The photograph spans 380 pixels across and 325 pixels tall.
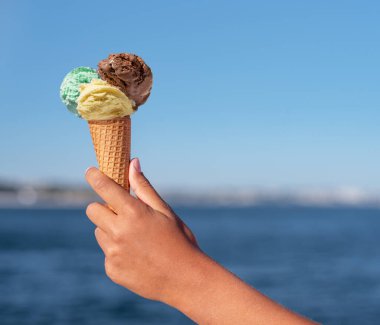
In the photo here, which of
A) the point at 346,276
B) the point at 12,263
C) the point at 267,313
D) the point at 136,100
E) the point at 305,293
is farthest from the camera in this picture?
the point at 12,263

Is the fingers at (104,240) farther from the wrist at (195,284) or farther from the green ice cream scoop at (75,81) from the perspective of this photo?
the green ice cream scoop at (75,81)

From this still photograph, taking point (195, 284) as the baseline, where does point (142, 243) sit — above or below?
above

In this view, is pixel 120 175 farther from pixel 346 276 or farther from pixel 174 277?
pixel 346 276

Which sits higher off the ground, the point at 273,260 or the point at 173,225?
the point at 273,260

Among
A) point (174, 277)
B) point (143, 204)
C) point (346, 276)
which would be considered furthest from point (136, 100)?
point (346, 276)

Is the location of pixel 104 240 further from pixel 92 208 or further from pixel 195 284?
pixel 195 284

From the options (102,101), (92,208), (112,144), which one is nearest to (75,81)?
(102,101)

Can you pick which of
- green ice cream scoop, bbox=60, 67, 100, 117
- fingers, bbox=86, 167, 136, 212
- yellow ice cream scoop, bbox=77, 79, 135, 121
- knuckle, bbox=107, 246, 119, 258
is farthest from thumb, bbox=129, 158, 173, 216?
green ice cream scoop, bbox=60, 67, 100, 117
